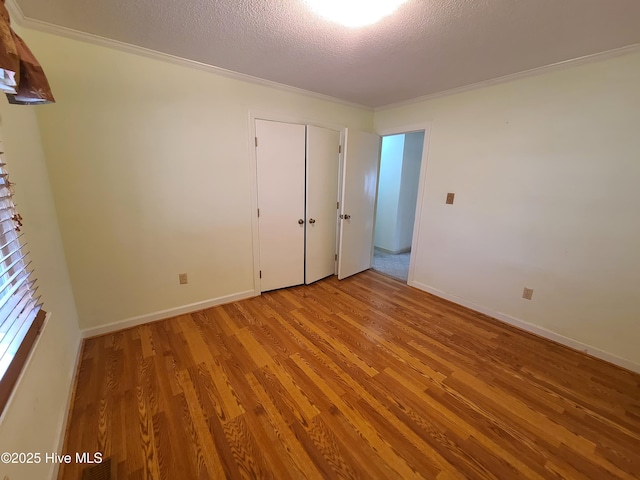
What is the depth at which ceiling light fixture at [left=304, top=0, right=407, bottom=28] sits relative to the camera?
1.34 m

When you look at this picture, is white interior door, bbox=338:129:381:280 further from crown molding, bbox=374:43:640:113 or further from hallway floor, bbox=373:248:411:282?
crown molding, bbox=374:43:640:113

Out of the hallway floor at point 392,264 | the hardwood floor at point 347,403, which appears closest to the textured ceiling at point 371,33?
the hardwood floor at point 347,403

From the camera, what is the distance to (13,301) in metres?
1.06

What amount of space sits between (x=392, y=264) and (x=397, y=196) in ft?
4.10

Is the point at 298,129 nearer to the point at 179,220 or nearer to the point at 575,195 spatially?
the point at 179,220

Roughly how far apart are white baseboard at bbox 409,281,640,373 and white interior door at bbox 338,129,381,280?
1040mm

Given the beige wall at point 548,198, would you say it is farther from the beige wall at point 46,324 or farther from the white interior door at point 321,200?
the beige wall at point 46,324

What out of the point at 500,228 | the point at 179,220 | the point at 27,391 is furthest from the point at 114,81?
the point at 500,228

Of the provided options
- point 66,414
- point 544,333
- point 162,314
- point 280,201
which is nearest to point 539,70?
point 544,333

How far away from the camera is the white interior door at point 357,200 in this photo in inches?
122

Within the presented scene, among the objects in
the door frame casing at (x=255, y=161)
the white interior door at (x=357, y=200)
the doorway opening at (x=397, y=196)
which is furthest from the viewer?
the doorway opening at (x=397, y=196)

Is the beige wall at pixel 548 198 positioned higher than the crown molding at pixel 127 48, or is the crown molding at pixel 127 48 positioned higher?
the crown molding at pixel 127 48

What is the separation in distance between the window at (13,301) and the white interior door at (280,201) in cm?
175

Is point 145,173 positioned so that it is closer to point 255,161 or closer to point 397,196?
point 255,161
